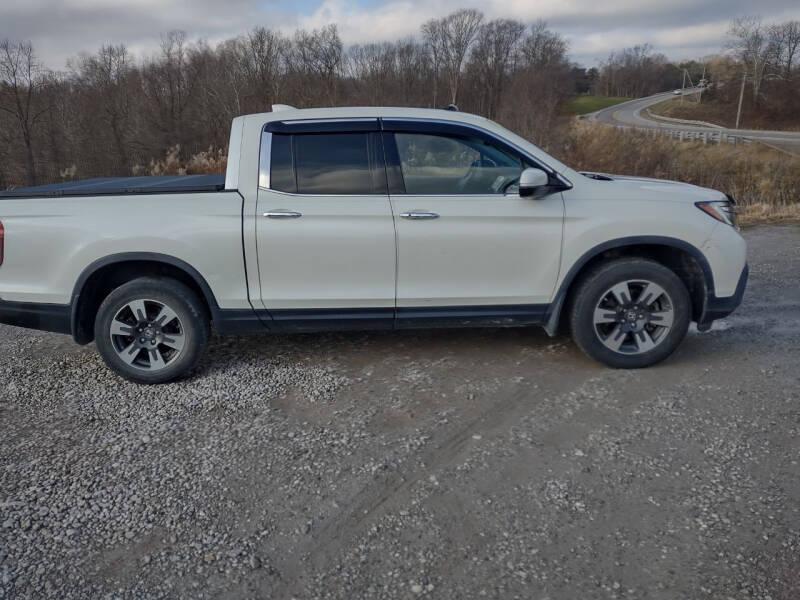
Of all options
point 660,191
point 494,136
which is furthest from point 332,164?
point 660,191

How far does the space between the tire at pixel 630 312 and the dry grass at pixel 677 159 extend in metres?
23.6

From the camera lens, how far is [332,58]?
50031 mm

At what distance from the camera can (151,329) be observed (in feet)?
14.2

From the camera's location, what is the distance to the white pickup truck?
13.6ft

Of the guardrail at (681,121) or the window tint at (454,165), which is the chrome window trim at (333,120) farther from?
the guardrail at (681,121)

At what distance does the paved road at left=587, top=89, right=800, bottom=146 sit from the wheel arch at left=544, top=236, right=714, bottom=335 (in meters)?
41.7

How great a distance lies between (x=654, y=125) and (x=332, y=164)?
53.5 meters

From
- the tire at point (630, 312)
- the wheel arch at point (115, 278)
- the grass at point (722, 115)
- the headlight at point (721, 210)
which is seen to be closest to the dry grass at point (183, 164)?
the wheel arch at point (115, 278)

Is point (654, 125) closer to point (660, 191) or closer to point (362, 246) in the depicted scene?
point (660, 191)

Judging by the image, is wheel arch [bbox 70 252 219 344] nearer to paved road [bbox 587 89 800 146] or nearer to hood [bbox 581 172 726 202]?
hood [bbox 581 172 726 202]

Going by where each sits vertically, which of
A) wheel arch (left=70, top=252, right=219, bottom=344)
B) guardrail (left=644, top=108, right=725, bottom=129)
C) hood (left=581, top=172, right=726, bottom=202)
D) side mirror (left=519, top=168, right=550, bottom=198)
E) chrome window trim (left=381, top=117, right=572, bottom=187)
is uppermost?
chrome window trim (left=381, top=117, right=572, bottom=187)

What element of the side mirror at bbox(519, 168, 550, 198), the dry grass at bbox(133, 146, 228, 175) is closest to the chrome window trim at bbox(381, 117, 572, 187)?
the side mirror at bbox(519, 168, 550, 198)

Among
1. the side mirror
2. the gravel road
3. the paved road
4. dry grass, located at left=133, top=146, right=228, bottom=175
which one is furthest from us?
the paved road

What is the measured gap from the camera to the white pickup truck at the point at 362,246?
13.6 ft
